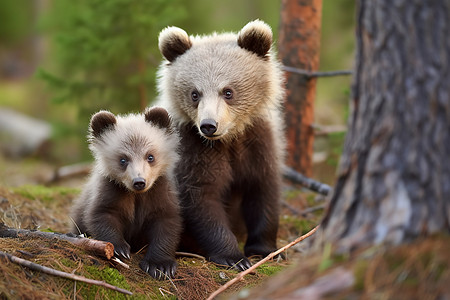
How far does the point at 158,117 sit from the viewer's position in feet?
16.8

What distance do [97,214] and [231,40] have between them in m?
2.36

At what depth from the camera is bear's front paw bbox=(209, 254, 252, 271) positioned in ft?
16.5

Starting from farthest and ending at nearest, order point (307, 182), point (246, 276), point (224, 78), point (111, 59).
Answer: point (111, 59) < point (307, 182) < point (224, 78) < point (246, 276)

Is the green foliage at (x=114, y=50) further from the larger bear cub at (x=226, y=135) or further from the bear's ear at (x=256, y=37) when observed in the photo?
the bear's ear at (x=256, y=37)

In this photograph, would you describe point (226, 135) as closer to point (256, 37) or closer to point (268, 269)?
point (256, 37)

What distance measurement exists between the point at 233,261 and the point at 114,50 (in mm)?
5576

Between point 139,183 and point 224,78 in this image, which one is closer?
point 139,183

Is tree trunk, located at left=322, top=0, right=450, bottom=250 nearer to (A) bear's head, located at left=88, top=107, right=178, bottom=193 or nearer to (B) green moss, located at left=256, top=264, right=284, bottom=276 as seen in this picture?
(B) green moss, located at left=256, top=264, right=284, bottom=276

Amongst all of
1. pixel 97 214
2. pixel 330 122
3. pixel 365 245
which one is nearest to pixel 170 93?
pixel 97 214

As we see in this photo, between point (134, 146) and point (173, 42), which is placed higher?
point (173, 42)

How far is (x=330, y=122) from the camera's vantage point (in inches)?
635

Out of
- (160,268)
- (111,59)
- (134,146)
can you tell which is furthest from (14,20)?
(160,268)

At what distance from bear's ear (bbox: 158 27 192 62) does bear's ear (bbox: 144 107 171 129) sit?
91 cm

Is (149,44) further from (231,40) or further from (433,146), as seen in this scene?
(433,146)
